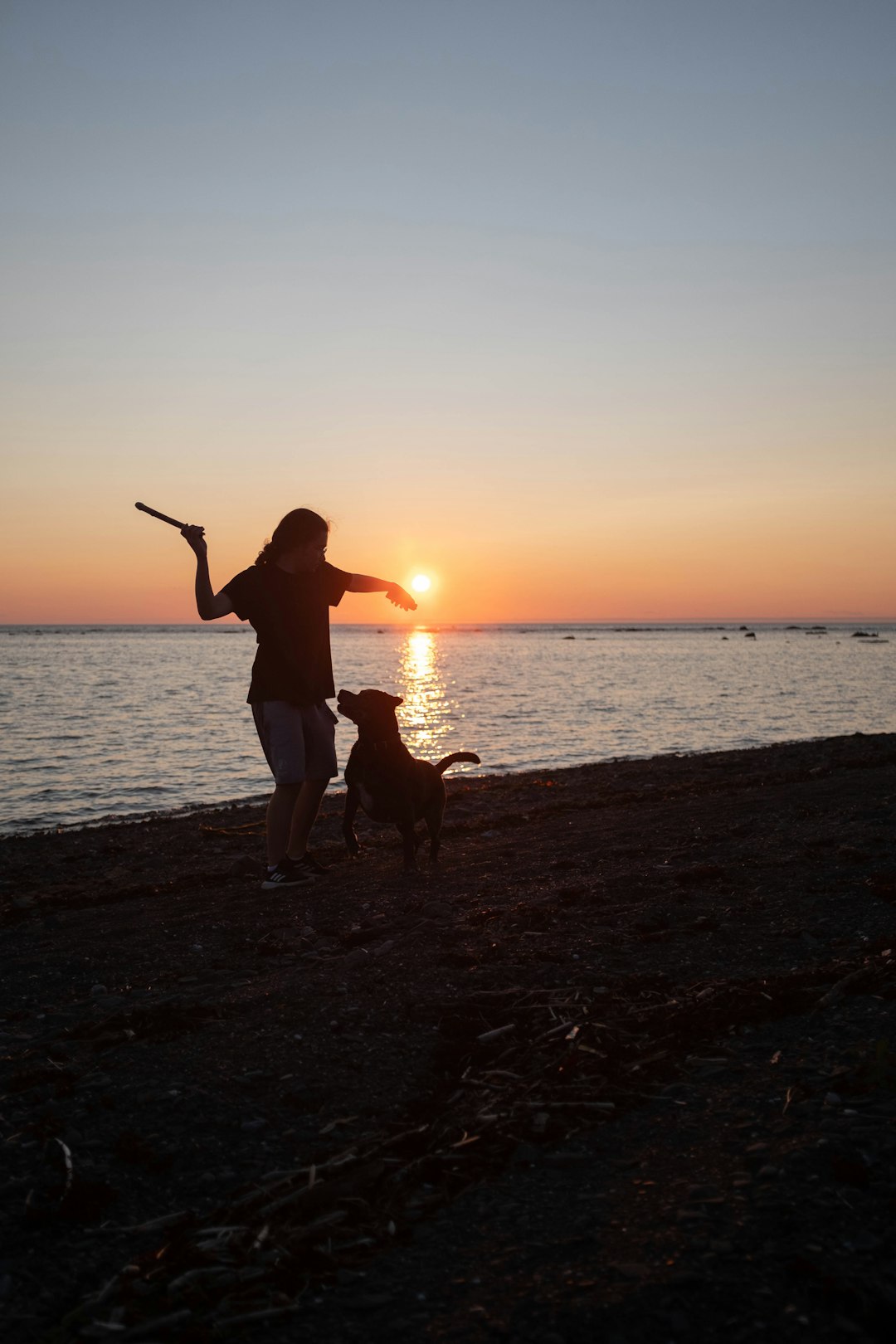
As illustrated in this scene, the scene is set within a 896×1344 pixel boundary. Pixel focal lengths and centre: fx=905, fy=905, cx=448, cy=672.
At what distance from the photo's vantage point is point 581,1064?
11.9 ft

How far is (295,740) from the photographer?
7.16 metres

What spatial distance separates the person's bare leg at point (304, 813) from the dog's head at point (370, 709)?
1.92ft

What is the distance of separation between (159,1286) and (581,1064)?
1753mm

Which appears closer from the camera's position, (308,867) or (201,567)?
(201,567)

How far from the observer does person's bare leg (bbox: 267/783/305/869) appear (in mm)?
7148

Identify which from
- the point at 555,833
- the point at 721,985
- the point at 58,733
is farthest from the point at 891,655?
the point at 721,985

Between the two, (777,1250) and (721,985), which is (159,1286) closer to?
(777,1250)

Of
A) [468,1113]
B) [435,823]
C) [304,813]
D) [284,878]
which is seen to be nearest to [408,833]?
[435,823]

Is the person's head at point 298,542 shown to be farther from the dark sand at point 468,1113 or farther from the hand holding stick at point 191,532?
the dark sand at point 468,1113

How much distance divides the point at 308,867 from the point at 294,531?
285 centimetres

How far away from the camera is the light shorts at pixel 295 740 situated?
23.3 feet

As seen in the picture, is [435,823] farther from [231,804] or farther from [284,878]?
[231,804]

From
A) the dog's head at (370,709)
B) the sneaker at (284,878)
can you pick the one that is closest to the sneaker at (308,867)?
the sneaker at (284,878)

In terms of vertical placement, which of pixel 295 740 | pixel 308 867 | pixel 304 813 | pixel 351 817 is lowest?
pixel 308 867
